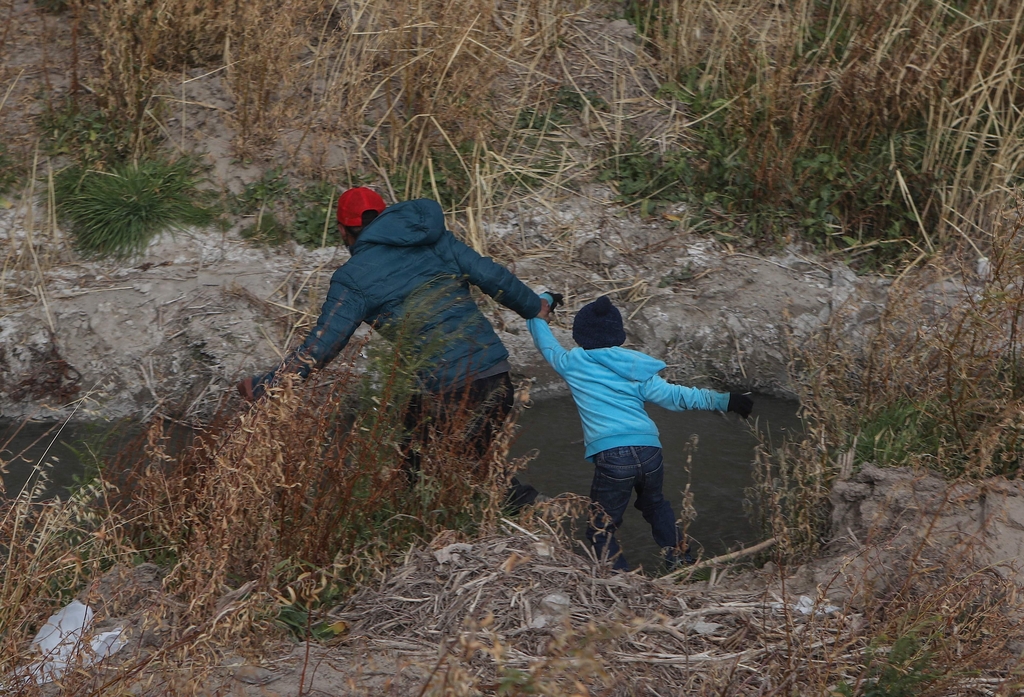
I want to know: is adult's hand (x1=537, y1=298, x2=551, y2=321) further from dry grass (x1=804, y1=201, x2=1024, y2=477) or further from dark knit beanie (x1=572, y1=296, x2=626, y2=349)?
dry grass (x1=804, y1=201, x2=1024, y2=477)

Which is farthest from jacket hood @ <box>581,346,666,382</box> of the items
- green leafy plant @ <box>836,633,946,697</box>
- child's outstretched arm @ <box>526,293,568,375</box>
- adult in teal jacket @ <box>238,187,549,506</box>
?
green leafy plant @ <box>836,633,946,697</box>

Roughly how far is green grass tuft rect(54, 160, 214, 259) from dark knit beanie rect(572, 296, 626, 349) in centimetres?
347

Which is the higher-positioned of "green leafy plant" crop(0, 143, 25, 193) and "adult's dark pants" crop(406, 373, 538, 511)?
"adult's dark pants" crop(406, 373, 538, 511)

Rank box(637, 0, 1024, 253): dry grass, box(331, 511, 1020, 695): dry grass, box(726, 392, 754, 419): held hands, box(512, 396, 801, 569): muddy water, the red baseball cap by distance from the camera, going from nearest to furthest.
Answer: box(331, 511, 1020, 695): dry grass, box(726, 392, 754, 419): held hands, the red baseball cap, box(512, 396, 801, 569): muddy water, box(637, 0, 1024, 253): dry grass

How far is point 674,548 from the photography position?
4.17 meters

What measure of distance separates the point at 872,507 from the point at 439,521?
172cm

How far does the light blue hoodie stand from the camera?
4.06 metres

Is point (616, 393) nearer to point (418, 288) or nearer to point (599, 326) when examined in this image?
point (599, 326)

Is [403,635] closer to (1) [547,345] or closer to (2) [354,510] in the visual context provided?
(2) [354,510]

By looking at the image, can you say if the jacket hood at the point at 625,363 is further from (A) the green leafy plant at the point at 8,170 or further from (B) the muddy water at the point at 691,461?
(A) the green leafy plant at the point at 8,170

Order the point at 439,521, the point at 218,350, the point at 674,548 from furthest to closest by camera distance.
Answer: the point at 218,350
the point at 674,548
the point at 439,521

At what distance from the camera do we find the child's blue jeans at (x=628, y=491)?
4.07 m

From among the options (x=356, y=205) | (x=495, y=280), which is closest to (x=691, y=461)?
(x=495, y=280)

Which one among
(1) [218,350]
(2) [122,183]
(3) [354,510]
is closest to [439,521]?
(3) [354,510]
